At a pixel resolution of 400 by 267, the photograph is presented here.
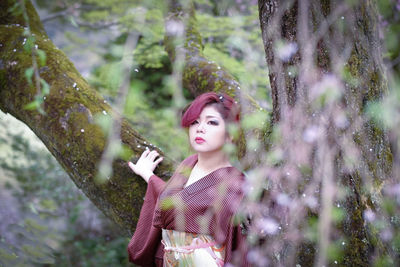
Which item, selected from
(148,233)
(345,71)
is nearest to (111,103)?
(148,233)

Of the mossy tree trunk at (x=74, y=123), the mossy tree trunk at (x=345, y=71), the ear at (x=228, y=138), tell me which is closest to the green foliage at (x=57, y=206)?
the mossy tree trunk at (x=74, y=123)

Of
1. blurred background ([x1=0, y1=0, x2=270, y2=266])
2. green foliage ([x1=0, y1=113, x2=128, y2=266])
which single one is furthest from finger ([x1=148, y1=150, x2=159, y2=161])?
green foliage ([x1=0, y1=113, x2=128, y2=266])

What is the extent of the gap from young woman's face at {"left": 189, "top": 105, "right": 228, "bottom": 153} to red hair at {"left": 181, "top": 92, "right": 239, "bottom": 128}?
22mm

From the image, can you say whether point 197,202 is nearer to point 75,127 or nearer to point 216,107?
point 216,107

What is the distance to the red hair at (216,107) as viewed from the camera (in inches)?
73.2

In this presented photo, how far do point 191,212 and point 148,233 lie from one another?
0.34 m

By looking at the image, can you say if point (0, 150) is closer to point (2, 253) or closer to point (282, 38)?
point (2, 253)

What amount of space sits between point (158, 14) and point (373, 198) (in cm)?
305

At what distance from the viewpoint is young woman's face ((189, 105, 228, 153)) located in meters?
1.84

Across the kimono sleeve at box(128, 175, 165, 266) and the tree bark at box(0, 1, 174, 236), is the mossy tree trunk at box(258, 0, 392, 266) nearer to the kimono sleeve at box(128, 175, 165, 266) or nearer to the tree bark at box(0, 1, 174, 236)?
the kimono sleeve at box(128, 175, 165, 266)

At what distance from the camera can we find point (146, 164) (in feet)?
6.45

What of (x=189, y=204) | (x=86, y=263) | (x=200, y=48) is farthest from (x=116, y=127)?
(x=86, y=263)

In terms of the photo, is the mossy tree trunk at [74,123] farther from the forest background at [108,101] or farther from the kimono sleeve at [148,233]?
the forest background at [108,101]

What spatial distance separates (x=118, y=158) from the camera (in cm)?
197
